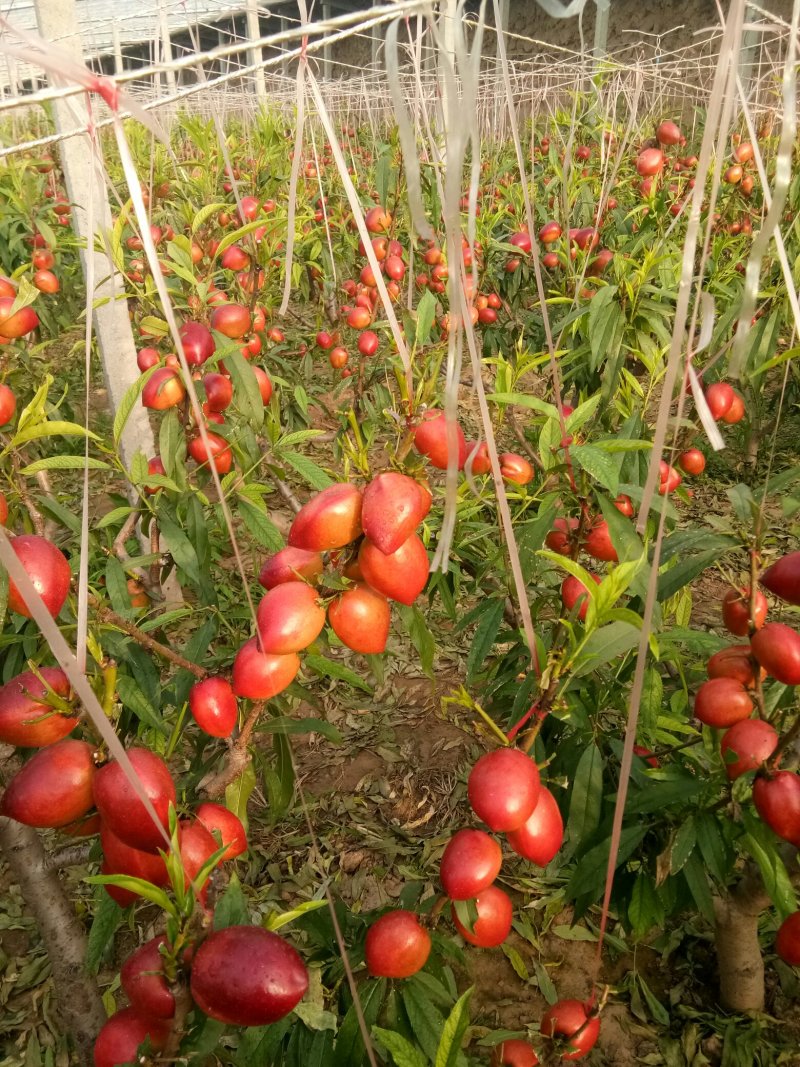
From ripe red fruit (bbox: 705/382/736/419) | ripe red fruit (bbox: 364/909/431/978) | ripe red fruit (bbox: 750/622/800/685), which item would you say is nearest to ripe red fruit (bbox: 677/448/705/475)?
ripe red fruit (bbox: 705/382/736/419)

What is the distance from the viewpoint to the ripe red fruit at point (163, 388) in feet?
3.86

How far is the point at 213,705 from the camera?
0.73 meters

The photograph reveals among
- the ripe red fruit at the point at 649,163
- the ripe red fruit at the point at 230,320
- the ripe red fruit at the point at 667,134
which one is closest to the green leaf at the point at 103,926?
the ripe red fruit at the point at 230,320

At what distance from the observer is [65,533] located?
6.44 ft

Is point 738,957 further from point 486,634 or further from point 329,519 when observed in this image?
point 329,519

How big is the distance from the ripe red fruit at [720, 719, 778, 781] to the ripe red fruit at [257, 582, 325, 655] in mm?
486

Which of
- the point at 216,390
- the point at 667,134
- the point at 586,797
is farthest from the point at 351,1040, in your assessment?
the point at 667,134

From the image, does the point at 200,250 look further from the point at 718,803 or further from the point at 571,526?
the point at 718,803

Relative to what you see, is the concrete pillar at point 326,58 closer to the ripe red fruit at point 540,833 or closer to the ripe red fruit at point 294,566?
the ripe red fruit at point 294,566

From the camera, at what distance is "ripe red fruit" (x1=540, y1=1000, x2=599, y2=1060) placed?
81 cm

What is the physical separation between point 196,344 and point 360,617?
2.44ft

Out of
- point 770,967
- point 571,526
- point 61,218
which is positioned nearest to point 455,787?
Result: point 770,967

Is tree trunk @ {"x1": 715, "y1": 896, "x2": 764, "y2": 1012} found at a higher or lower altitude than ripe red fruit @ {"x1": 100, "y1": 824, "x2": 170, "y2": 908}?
lower

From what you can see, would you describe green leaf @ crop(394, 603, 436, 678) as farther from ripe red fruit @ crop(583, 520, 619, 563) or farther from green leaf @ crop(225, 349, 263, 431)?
green leaf @ crop(225, 349, 263, 431)
